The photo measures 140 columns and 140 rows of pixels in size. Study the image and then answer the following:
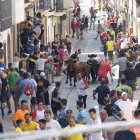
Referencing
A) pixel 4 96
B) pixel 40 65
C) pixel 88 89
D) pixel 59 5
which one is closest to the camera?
pixel 4 96

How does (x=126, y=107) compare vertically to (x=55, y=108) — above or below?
above

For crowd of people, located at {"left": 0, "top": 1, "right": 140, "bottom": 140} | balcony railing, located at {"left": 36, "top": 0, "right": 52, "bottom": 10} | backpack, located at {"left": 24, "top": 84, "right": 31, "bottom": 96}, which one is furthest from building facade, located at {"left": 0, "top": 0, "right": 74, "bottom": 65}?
backpack, located at {"left": 24, "top": 84, "right": 31, "bottom": 96}

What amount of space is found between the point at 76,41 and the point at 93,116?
3910cm

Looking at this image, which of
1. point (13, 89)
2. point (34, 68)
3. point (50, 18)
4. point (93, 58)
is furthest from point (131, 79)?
point (50, 18)

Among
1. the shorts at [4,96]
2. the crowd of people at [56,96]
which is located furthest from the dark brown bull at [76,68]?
the shorts at [4,96]

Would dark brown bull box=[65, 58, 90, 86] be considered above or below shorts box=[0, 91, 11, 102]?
below

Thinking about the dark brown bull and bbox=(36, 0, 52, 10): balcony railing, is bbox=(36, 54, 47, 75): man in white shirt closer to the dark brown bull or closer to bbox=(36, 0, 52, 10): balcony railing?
the dark brown bull

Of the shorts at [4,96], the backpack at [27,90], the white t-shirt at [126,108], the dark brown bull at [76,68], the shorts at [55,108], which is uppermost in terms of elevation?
the white t-shirt at [126,108]

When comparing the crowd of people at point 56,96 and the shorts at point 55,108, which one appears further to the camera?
the shorts at point 55,108

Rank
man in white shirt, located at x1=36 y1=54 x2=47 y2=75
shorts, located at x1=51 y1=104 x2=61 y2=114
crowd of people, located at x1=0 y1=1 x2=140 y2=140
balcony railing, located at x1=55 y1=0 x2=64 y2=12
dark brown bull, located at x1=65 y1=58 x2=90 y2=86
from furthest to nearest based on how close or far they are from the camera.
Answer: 1. balcony railing, located at x1=55 y1=0 x2=64 y2=12
2. dark brown bull, located at x1=65 y1=58 x2=90 y2=86
3. man in white shirt, located at x1=36 y1=54 x2=47 y2=75
4. shorts, located at x1=51 y1=104 x2=61 y2=114
5. crowd of people, located at x1=0 y1=1 x2=140 y2=140

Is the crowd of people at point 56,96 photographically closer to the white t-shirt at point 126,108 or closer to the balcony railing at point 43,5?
the white t-shirt at point 126,108

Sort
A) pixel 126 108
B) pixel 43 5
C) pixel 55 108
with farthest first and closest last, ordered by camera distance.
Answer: pixel 43 5 → pixel 55 108 → pixel 126 108

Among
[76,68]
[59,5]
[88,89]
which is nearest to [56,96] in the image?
[76,68]

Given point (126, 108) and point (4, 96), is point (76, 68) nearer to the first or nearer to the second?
point (4, 96)
